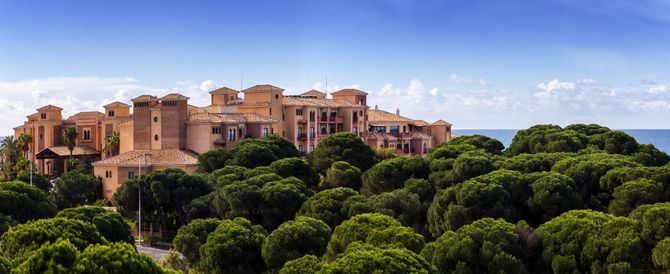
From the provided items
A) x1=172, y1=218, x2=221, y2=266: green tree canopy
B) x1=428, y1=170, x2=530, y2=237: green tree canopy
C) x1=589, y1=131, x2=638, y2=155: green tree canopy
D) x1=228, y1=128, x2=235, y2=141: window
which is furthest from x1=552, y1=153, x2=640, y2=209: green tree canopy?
x1=228, y1=128, x2=235, y2=141: window

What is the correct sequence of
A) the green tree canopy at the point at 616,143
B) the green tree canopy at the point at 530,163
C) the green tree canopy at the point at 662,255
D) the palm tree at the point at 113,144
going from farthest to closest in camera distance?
the palm tree at the point at 113,144, the green tree canopy at the point at 616,143, the green tree canopy at the point at 530,163, the green tree canopy at the point at 662,255

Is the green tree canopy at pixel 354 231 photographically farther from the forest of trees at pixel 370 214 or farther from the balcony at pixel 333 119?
the balcony at pixel 333 119

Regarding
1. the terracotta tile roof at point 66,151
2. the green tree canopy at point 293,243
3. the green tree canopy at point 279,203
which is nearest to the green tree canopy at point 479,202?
the green tree canopy at point 279,203

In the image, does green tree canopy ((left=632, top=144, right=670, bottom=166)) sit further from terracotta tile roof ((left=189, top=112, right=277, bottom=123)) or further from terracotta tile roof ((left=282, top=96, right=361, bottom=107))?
terracotta tile roof ((left=189, top=112, right=277, bottom=123))

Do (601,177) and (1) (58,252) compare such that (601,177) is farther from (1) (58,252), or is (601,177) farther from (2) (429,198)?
(1) (58,252)

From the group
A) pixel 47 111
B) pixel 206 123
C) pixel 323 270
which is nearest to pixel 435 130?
pixel 206 123
